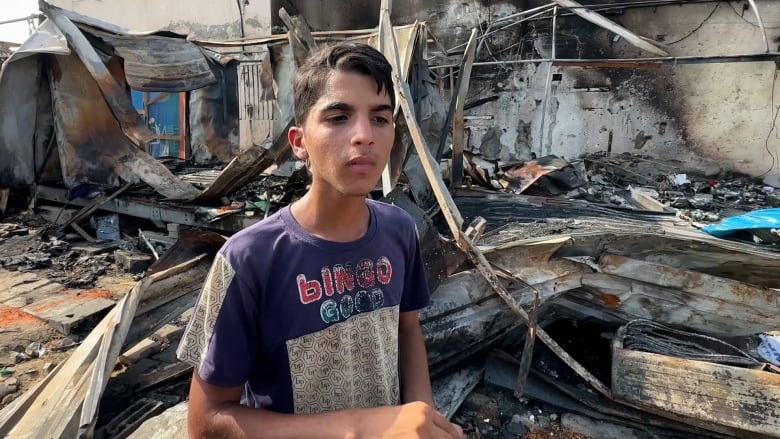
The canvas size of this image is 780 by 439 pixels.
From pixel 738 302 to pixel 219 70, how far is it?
30.6 feet

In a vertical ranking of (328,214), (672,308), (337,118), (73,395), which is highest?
(337,118)

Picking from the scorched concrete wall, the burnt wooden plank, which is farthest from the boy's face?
the scorched concrete wall

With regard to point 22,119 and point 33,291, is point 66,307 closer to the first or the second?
point 33,291

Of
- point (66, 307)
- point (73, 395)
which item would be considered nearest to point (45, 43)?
point (66, 307)

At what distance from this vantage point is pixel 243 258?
3.33ft

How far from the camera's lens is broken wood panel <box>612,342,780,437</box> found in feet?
7.73

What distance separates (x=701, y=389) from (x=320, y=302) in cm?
240

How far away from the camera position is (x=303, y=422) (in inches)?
38.4

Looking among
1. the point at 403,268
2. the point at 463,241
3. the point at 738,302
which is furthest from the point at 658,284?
the point at 403,268

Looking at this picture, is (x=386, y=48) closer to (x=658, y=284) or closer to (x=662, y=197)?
(x=658, y=284)

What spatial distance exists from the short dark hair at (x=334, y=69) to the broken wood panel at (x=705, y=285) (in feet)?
8.07

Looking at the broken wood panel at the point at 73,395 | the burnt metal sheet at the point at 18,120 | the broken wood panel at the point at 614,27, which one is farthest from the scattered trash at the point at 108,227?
the broken wood panel at the point at 614,27

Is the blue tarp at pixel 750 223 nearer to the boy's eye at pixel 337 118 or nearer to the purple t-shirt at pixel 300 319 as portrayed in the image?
the purple t-shirt at pixel 300 319

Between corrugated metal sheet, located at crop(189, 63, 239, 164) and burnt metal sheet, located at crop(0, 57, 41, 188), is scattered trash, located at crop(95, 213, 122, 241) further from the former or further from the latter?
corrugated metal sheet, located at crop(189, 63, 239, 164)
